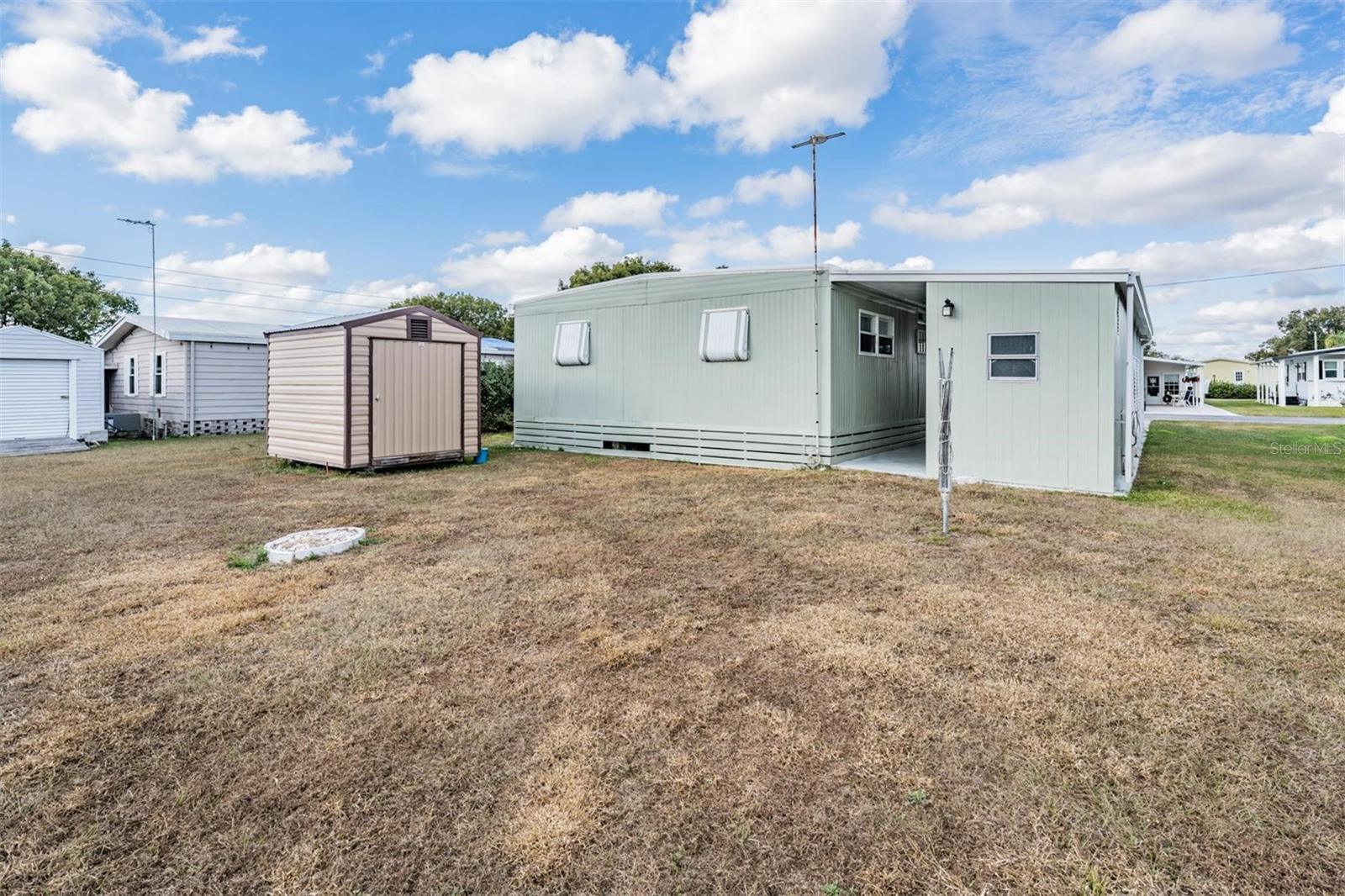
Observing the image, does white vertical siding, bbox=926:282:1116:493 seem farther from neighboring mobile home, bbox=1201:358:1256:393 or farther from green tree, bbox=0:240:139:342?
neighboring mobile home, bbox=1201:358:1256:393

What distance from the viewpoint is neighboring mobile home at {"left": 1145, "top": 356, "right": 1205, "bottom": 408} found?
30.7 meters

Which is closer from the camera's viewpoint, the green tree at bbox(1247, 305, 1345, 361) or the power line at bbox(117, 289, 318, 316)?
the power line at bbox(117, 289, 318, 316)

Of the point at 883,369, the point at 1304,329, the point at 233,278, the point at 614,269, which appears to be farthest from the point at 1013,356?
the point at 1304,329

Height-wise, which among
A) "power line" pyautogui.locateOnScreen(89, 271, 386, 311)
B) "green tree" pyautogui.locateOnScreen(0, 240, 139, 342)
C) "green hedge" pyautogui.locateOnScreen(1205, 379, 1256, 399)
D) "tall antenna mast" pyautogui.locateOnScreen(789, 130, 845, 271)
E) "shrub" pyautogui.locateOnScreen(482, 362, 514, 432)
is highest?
"power line" pyautogui.locateOnScreen(89, 271, 386, 311)

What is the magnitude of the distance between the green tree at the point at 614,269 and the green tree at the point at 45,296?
18.5m

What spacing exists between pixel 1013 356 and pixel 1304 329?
241 feet

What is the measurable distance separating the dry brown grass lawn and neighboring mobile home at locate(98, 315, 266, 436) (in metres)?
12.3

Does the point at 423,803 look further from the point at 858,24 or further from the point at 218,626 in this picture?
the point at 858,24

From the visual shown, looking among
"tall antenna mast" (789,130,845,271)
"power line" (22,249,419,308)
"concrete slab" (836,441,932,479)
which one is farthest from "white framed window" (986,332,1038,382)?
"power line" (22,249,419,308)

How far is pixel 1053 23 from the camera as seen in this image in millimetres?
10055

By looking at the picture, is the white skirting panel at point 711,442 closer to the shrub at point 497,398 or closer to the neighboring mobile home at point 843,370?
the neighboring mobile home at point 843,370

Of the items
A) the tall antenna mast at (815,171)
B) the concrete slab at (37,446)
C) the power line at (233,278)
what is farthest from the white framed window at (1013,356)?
the power line at (233,278)

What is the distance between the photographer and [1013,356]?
7.86 m

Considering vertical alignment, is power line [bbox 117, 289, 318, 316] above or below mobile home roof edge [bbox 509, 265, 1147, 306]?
above
